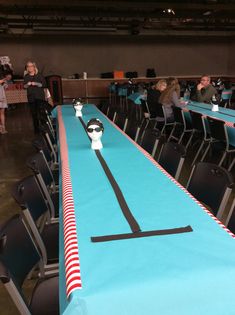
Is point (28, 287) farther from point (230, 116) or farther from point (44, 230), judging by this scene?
point (230, 116)

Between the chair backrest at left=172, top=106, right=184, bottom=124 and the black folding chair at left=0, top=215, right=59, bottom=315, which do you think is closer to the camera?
the black folding chair at left=0, top=215, right=59, bottom=315

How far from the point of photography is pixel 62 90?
12.2 m

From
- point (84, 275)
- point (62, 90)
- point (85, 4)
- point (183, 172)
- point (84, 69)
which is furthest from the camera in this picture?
point (84, 69)

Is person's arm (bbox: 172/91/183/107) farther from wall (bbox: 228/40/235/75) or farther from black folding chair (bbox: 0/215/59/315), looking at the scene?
wall (bbox: 228/40/235/75)

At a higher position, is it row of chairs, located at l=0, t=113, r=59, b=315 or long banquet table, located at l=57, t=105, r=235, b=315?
long banquet table, located at l=57, t=105, r=235, b=315

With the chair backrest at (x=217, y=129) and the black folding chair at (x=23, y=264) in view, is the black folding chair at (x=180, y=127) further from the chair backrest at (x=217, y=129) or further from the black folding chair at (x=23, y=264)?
the black folding chair at (x=23, y=264)

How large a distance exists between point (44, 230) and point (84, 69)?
12.9 meters

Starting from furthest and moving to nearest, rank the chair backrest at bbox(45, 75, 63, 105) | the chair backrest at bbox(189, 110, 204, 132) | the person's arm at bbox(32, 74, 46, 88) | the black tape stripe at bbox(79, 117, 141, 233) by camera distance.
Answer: the chair backrest at bbox(45, 75, 63, 105) → the person's arm at bbox(32, 74, 46, 88) → the chair backrest at bbox(189, 110, 204, 132) → the black tape stripe at bbox(79, 117, 141, 233)

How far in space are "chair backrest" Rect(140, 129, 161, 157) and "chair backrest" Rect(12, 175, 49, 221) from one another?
1223 millimetres

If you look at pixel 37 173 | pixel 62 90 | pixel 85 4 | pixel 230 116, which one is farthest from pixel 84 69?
pixel 37 173

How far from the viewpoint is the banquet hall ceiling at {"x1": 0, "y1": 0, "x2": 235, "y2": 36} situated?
334 inches

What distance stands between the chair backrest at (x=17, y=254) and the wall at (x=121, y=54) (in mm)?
13252

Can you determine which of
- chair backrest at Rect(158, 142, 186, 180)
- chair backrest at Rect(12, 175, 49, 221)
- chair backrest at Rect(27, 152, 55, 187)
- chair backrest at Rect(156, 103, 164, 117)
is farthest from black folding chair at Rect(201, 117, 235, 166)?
chair backrest at Rect(12, 175, 49, 221)

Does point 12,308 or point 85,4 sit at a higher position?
point 85,4
